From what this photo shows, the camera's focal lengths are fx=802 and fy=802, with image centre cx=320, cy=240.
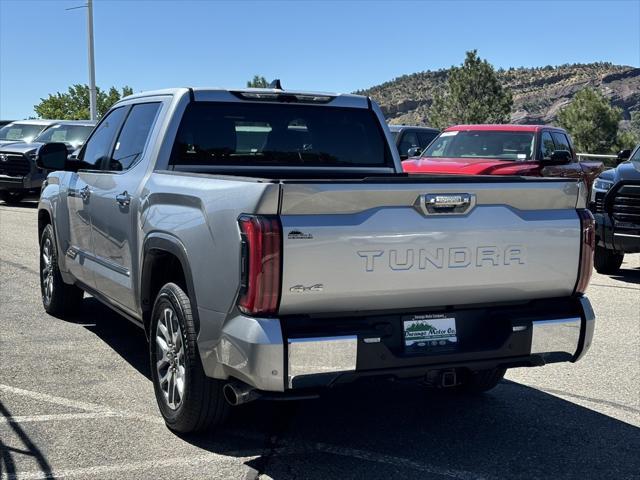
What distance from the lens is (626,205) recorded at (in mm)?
10133

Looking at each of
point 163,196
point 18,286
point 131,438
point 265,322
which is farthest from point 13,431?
point 18,286

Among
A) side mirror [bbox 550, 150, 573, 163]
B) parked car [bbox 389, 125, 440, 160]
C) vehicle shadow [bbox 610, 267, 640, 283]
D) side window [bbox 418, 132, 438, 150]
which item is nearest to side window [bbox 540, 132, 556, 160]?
side mirror [bbox 550, 150, 573, 163]

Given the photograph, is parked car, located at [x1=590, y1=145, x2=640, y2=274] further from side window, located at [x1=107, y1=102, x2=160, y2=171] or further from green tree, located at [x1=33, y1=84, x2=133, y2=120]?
green tree, located at [x1=33, y1=84, x2=133, y2=120]

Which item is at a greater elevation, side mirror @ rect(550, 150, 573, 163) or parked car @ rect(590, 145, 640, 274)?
side mirror @ rect(550, 150, 573, 163)

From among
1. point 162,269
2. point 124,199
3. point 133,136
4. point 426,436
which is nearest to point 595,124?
point 133,136

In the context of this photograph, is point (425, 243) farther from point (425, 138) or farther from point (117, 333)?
point (425, 138)

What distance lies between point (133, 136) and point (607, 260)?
7.52 meters

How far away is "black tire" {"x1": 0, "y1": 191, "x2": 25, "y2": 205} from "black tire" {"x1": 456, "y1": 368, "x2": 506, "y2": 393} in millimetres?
16458

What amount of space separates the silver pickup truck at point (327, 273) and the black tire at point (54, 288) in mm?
2110

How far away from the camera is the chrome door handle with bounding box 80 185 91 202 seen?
6.08 m

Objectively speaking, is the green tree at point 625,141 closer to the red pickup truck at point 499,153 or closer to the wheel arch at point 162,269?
the red pickup truck at point 499,153

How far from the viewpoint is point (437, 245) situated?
391cm

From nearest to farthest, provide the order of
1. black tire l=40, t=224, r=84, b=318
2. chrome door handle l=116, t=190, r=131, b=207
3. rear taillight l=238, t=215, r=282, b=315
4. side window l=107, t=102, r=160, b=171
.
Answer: rear taillight l=238, t=215, r=282, b=315 → chrome door handle l=116, t=190, r=131, b=207 → side window l=107, t=102, r=160, b=171 → black tire l=40, t=224, r=84, b=318

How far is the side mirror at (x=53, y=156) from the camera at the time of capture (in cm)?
629
